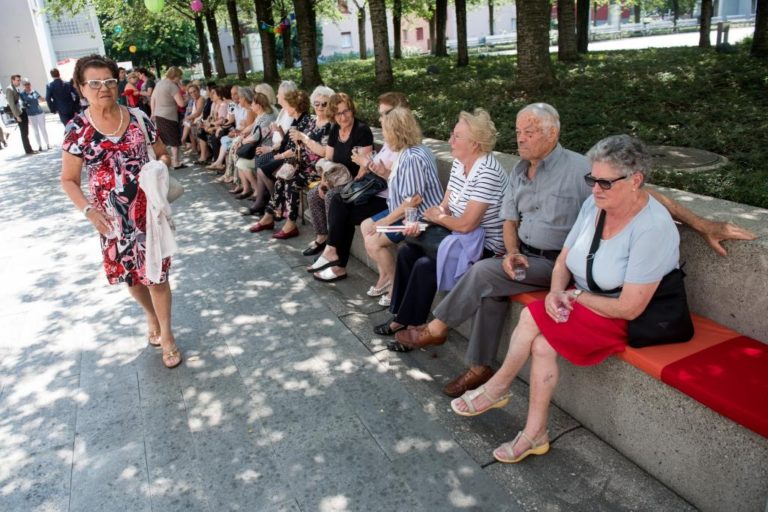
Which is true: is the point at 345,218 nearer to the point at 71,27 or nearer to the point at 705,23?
the point at 705,23

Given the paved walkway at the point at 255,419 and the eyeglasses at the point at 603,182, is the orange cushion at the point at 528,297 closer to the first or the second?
the paved walkway at the point at 255,419

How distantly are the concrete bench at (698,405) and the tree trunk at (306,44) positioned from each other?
13.0m

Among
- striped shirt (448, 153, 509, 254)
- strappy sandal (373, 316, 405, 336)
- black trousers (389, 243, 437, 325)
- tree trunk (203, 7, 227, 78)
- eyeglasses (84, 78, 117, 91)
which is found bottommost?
strappy sandal (373, 316, 405, 336)

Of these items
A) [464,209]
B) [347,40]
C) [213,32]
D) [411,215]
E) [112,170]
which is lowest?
[411,215]

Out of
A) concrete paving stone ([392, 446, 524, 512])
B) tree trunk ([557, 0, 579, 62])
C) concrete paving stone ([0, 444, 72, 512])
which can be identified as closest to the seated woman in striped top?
concrete paving stone ([392, 446, 524, 512])

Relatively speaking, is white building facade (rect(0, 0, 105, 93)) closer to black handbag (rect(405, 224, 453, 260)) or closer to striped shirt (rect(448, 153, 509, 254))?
black handbag (rect(405, 224, 453, 260))

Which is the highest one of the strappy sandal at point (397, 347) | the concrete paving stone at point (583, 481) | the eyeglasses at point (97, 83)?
the eyeglasses at point (97, 83)

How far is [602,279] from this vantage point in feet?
9.58

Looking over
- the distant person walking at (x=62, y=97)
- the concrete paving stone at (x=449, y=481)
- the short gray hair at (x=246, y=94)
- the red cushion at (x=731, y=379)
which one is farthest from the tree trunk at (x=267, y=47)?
the red cushion at (x=731, y=379)

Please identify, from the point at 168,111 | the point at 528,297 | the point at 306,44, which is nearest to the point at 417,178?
the point at 528,297

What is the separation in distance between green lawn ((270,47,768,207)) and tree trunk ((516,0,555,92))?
0.24 m

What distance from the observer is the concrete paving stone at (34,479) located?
298 cm

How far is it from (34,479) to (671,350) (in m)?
3.30

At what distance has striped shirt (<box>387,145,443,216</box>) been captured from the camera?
4.53 metres
